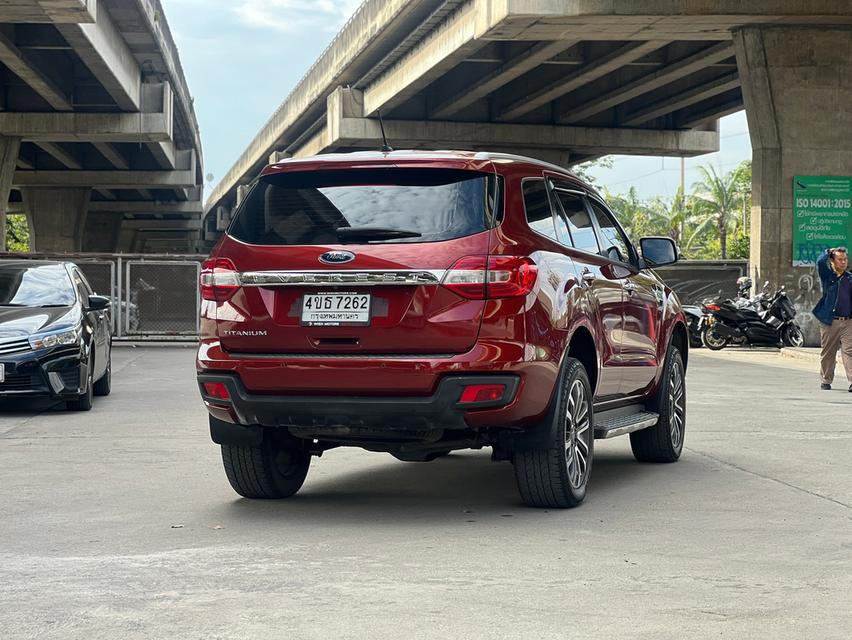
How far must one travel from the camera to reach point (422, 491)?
8062mm

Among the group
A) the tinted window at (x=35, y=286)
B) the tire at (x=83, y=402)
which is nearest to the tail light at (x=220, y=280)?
the tire at (x=83, y=402)

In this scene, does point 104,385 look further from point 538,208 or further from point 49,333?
point 538,208

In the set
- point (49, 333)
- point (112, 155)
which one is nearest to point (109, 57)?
point (112, 155)

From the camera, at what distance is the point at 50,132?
3788 centimetres

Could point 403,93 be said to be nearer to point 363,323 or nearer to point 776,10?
point 776,10

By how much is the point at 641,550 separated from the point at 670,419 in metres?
3.37

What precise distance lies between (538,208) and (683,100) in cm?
3345

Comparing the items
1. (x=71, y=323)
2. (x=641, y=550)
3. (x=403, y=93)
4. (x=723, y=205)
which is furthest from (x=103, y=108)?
(x=723, y=205)

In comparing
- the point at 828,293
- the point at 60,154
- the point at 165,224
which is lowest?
the point at 828,293

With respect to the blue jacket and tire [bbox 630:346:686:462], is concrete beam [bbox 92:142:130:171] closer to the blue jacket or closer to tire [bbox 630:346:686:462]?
the blue jacket

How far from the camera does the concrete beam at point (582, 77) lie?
31.3m

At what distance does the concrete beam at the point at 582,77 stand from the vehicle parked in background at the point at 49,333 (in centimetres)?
1781

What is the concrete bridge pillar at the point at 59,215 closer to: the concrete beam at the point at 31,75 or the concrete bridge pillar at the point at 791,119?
the concrete beam at the point at 31,75

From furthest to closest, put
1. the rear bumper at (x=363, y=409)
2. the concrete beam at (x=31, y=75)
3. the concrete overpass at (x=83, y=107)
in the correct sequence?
1. the concrete overpass at (x=83, y=107)
2. the concrete beam at (x=31, y=75)
3. the rear bumper at (x=363, y=409)
